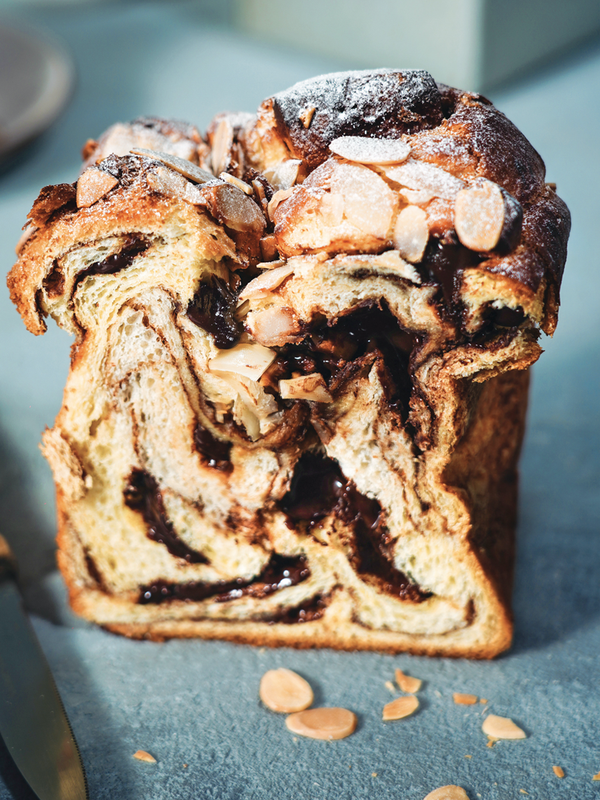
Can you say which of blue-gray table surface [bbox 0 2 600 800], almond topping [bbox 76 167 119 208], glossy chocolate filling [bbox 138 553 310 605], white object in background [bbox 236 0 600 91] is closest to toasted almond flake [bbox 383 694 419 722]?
blue-gray table surface [bbox 0 2 600 800]

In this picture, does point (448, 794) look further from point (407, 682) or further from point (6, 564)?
point (6, 564)

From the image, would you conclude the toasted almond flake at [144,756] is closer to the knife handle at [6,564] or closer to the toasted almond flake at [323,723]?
the toasted almond flake at [323,723]

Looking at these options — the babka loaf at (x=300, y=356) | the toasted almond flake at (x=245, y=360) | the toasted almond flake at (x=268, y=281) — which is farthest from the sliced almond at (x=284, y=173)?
the toasted almond flake at (x=245, y=360)

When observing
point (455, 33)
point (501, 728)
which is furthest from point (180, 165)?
Result: point (455, 33)

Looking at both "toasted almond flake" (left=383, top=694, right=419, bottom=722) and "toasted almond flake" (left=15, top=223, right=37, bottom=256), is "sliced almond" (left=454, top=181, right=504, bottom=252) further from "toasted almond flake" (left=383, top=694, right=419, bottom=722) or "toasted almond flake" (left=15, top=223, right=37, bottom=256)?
"toasted almond flake" (left=383, top=694, right=419, bottom=722)

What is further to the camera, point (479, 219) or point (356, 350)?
point (356, 350)

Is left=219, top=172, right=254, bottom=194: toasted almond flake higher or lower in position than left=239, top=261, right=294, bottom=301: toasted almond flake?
higher
